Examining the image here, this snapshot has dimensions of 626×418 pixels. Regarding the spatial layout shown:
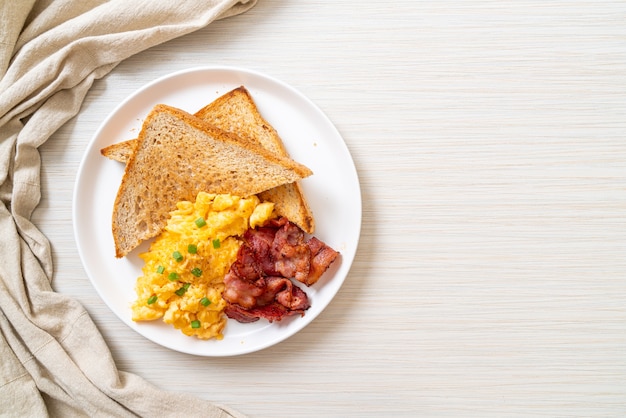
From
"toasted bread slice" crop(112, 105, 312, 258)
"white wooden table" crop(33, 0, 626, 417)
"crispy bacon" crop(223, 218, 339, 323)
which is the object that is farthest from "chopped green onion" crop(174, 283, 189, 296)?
"white wooden table" crop(33, 0, 626, 417)

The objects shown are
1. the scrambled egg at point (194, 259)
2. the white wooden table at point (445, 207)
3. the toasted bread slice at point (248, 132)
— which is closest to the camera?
the scrambled egg at point (194, 259)

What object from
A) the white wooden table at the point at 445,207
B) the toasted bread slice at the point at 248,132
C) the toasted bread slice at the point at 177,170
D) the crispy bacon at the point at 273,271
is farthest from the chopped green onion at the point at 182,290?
the toasted bread slice at the point at 248,132

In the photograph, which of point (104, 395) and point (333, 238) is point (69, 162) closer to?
point (104, 395)

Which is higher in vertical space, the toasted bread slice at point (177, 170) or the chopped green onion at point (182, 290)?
the toasted bread slice at point (177, 170)

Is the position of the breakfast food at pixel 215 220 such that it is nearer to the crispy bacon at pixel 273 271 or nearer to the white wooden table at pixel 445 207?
the crispy bacon at pixel 273 271

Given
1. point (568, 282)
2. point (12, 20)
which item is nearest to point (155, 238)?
point (12, 20)

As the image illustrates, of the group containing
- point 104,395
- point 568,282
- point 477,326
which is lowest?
point 104,395

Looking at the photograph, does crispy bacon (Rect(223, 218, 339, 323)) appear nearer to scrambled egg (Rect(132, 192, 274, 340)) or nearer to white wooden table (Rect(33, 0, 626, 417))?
scrambled egg (Rect(132, 192, 274, 340))
